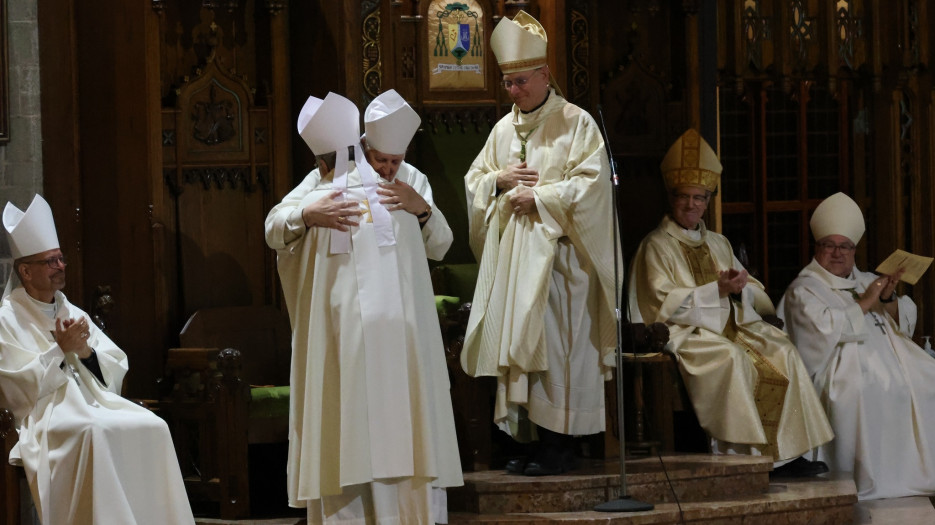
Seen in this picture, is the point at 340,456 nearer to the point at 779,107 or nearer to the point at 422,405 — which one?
the point at 422,405

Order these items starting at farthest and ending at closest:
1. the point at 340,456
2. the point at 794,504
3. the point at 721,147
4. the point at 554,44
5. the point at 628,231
Result: the point at 721,147, the point at 628,231, the point at 554,44, the point at 794,504, the point at 340,456

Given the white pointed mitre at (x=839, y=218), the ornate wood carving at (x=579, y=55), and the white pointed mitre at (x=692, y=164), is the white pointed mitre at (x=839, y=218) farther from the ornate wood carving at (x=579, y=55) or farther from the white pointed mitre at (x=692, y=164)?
the ornate wood carving at (x=579, y=55)

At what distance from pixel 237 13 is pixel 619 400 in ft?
9.90

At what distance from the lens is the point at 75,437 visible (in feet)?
19.5

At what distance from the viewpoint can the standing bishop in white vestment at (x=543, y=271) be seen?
6672 mm

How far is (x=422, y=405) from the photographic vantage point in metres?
5.89

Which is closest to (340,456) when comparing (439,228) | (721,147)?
(439,228)

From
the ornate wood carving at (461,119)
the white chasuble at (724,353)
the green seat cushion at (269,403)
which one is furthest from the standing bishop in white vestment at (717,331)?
the green seat cushion at (269,403)

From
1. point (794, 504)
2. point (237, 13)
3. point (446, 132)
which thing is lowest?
point (794, 504)

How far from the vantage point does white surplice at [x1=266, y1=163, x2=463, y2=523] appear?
581cm

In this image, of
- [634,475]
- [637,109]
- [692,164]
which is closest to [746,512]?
[634,475]

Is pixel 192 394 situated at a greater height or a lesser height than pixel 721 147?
lesser

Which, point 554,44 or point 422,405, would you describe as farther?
point 554,44

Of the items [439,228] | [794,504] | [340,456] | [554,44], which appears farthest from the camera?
[554,44]
